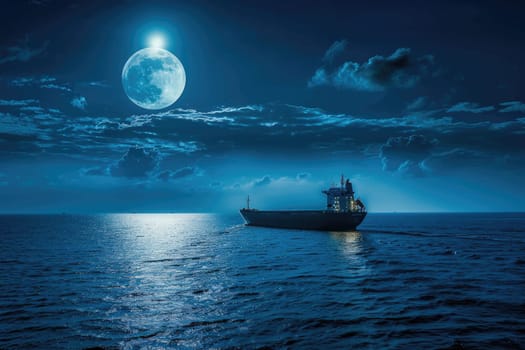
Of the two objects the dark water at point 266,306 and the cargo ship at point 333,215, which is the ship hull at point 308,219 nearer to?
the cargo ship at point 333,215

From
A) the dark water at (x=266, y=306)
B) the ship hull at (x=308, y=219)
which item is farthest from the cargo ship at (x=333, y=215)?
the dark water at (x=266, y=306)

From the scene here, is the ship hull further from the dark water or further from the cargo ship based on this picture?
the dark water

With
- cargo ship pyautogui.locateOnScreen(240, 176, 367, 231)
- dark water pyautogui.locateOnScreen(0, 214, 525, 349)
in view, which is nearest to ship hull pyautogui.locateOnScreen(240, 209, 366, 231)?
cargo ship pyautogui.locateOnScreen(240, 176, 367, 231)

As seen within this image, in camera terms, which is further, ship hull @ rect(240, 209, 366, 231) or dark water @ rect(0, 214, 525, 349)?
ship hull @ rect(240, 209, 366, 231)

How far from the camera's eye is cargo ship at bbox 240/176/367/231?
88.7 meters

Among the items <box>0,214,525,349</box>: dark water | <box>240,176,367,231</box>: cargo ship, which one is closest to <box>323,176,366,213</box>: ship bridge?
<box>240,176,367,231</box>: cargo ship

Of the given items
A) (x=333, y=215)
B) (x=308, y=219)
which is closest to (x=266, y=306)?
(x=333, y=215)

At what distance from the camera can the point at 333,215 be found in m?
88.2

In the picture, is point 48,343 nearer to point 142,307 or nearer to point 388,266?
point 142,307

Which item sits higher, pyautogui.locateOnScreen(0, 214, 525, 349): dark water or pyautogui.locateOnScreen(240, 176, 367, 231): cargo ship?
pyautogui.locateOnScreen(240, 176, 367, 231): cargo ship

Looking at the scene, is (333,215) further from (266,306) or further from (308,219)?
(266,306)

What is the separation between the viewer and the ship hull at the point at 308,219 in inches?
3484

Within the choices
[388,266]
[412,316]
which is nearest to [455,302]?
[412,316]

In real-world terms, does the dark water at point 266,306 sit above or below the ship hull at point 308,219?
below
